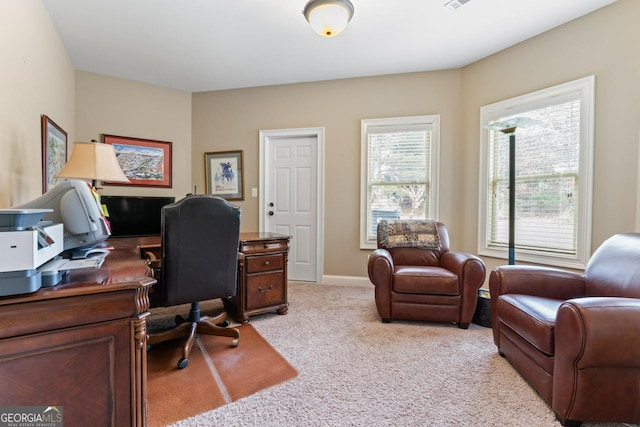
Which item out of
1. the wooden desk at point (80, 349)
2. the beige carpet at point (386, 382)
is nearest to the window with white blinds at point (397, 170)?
the beige carpet at point (386, 382)

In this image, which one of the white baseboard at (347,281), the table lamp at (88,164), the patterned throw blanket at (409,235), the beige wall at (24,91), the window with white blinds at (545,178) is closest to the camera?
the beige wall at (24,91)

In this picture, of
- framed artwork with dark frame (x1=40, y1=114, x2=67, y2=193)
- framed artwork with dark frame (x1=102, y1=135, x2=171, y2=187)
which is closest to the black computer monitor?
framed artwork with dark frame (x1=40, y1=114, x2=67, y2=193)

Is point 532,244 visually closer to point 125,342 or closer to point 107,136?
point 125,342

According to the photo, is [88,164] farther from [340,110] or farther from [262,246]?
[340,110]

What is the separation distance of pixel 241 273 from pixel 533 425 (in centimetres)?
209

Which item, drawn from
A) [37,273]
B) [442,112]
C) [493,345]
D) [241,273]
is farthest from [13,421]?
[442,112]

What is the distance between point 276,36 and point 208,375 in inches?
112

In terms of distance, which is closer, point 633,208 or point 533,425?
point 533,425

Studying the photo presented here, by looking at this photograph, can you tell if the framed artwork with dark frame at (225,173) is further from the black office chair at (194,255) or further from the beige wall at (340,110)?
the black office chair at (194,255)

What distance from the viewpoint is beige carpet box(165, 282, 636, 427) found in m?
1.37

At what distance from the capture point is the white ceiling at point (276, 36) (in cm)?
231

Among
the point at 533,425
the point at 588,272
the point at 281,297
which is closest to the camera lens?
the point at 533,425

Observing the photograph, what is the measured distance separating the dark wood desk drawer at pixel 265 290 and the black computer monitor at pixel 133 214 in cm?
145

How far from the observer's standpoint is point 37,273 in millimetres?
869
